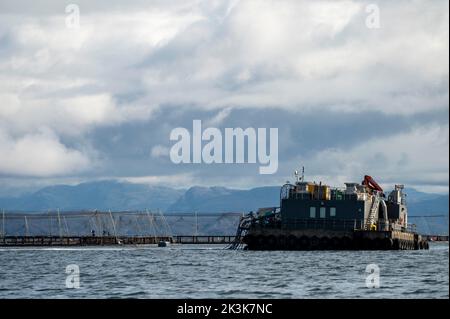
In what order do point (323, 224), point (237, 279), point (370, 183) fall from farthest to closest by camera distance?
point (370, 183) < point (323, 224) < point (237, 279)

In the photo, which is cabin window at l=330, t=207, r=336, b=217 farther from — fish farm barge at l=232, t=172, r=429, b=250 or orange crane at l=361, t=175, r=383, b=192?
orange crane at l=361, t=175, r=383, b=192

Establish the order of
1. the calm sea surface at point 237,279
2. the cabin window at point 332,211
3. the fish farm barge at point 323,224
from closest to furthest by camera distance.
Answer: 1. the calm sea surface at point 237,279
2. the fish farm barge at point 323,224
3. the cabin window at point 332,211

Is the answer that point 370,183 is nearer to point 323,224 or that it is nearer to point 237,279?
point 323,224

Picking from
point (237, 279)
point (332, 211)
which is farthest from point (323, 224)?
point (237, 279)

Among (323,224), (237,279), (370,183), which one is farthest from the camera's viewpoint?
(370,183)

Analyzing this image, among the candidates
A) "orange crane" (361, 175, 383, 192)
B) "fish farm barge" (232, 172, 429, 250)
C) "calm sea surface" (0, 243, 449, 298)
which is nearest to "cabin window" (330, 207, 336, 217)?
"fish farm barge" (232, 172, 429, 250)

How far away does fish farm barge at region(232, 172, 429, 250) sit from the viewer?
513ft

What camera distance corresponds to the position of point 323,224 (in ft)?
522

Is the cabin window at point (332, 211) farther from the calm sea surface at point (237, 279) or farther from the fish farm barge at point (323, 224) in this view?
the calm sea surface at point (237, 279)

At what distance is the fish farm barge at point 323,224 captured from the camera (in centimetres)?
15650

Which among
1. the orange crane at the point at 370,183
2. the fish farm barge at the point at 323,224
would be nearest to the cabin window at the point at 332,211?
the fish farm barge at the point at 323,224
